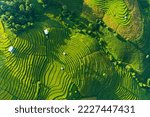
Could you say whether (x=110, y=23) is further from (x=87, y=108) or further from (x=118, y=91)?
(x=87, y=108)

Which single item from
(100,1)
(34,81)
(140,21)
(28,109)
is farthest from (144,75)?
(28,109)

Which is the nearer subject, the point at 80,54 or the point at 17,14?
the point at 17,14

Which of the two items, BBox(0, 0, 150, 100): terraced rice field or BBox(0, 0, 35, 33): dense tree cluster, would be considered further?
BBox(0, 0, 35, 33): dense tree cluster

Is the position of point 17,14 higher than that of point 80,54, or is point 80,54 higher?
point 17,14

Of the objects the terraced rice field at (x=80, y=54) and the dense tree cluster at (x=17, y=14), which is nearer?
the terraced rice field at (x=80, y=54)
